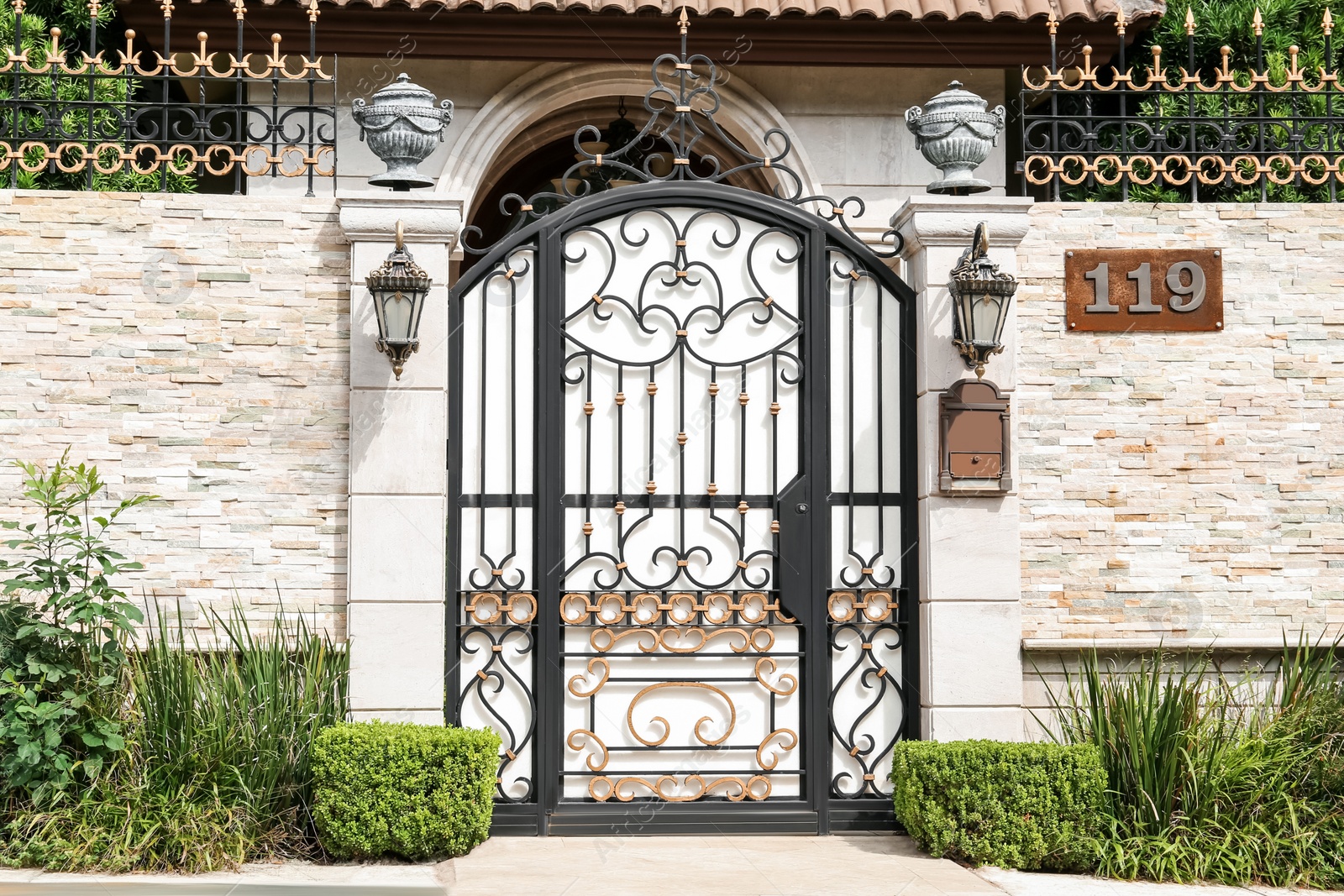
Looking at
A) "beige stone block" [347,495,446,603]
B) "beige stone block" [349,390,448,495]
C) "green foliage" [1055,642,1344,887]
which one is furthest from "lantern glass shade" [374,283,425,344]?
"green foliage" [1055,642,1344,887]

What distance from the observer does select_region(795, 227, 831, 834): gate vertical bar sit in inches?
247

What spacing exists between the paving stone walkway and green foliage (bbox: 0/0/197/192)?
3.89 metres

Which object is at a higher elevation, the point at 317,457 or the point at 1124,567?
the point at 317,457

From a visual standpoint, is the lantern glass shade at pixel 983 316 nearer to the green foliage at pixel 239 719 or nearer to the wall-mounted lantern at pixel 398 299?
the wall-mounted lantern at pixel 398 299

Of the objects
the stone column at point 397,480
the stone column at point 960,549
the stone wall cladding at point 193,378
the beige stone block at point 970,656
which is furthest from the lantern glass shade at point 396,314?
the beige stone block at point 970,656

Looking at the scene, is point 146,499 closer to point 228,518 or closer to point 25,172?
point 228,518

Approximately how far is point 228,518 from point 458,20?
3.81 meters

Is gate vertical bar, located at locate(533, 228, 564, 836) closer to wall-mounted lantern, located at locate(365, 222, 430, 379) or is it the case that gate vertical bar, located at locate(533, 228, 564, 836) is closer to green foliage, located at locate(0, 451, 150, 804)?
wall-mounted lantern, located at locate(365, 222, 430, 379)

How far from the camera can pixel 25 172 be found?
8.09 meters

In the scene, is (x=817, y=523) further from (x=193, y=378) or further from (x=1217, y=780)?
(x=193, y=378)

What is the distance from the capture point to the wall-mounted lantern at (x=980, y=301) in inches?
243

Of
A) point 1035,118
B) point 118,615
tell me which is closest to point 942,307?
point 1035,118

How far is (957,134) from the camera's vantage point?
6484 mm

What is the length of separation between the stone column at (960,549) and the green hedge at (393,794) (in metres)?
2.22
